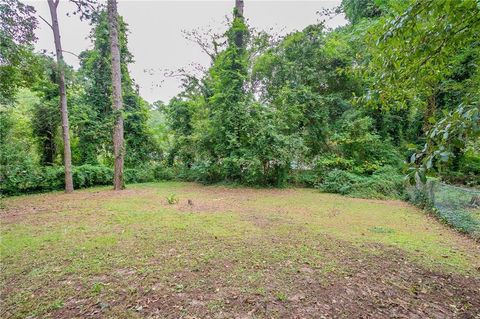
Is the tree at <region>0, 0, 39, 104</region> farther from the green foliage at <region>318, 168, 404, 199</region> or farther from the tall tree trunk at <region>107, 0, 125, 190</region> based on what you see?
the green foliage at <region>318, 168, 404, 199</region>

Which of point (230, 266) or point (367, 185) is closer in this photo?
point (230, 266)

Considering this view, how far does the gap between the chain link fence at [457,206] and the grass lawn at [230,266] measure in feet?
0.86

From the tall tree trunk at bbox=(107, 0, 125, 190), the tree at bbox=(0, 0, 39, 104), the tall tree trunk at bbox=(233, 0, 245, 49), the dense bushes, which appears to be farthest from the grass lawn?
the tall tree trunk at bbox=(233, 0, 245, 49)

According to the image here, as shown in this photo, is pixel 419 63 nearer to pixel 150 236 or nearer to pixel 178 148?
pixel 150 236

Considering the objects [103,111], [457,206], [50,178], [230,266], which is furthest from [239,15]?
[230,266]

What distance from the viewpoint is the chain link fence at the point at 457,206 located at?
15.7ft

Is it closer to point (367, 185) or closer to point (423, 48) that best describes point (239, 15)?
point (367, 185)

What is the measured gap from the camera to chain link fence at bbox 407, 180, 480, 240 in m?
4.78

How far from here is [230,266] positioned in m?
3.02

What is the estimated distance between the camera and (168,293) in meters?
2.43

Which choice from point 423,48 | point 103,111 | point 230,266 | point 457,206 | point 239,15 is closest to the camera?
point 423,48

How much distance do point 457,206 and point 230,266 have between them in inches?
216

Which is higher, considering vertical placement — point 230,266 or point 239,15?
point 239,15

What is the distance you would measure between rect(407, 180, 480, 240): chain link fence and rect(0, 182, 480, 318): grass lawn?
0.86ft
